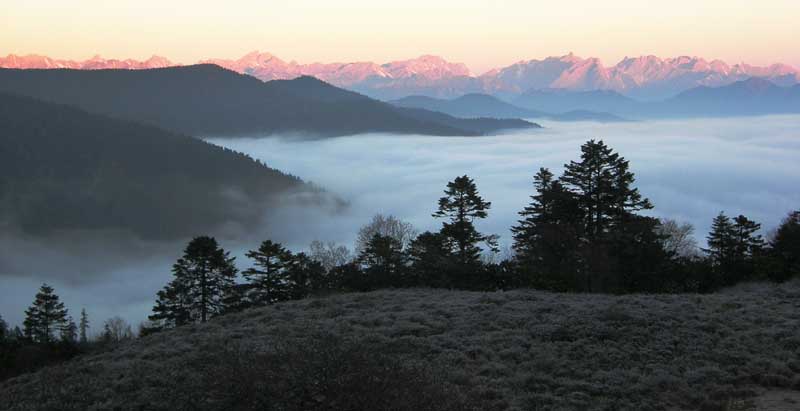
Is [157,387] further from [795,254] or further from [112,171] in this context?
[112,171]

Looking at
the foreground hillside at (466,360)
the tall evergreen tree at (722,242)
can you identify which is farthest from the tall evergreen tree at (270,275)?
the tall evergreen tree at (722,242)

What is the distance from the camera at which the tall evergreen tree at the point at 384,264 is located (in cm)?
2881

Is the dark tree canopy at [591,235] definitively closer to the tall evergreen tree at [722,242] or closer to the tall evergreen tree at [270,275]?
the tall evergreen tree at [722,242]

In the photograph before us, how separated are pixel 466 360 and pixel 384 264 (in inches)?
673

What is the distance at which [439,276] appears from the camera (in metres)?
28.2

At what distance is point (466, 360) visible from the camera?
13.5 meters

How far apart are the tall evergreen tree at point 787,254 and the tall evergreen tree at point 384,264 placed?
15.6 meters

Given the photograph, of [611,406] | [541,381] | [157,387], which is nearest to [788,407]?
[611,406]

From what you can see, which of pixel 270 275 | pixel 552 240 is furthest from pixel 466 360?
pixel 270 275

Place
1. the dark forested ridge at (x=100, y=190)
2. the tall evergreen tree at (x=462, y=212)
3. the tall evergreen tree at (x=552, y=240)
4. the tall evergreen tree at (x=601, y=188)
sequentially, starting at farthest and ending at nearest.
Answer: the dark forested ridge at (x=100, y=190), the tall evergreen tree at (x=601, y=188), the tall evergreen tree at (x=462, y=212), the tall evergreen tree at (x=552, y=240)

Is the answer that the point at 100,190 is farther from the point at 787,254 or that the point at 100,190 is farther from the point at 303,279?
the point at 787,254

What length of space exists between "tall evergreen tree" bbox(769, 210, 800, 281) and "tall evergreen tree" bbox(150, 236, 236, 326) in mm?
25471

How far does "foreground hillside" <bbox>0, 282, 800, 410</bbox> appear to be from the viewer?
926cm

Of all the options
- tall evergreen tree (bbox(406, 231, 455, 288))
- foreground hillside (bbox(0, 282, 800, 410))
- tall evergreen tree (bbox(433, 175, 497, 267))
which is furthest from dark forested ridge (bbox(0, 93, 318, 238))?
foreground hillside (bbox(0, 282, 800, 410))
